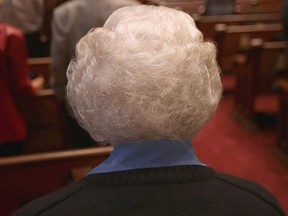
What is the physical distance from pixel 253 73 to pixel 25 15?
6.82ft

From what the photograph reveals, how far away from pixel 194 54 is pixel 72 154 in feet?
4.16

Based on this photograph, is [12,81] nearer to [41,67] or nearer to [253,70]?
[41,67]

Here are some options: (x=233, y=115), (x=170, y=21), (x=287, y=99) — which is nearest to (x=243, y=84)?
(x=233, y=115)

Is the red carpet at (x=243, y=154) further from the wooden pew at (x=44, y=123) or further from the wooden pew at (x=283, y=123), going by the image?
the wooden pew at (x=44, y=123)

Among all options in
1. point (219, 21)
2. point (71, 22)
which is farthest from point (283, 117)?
point (219, 21)

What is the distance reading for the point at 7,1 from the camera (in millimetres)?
3727

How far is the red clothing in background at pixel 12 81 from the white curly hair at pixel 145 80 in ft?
4.49

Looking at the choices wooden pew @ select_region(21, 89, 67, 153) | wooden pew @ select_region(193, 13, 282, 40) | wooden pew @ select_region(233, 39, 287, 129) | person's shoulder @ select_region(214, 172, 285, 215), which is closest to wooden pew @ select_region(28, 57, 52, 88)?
wooden pew @ select_region(21, 89, 67, 153)

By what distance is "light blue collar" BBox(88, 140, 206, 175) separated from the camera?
2.93 ft

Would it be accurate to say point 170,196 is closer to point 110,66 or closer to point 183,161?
point 183,161

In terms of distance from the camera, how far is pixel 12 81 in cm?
236

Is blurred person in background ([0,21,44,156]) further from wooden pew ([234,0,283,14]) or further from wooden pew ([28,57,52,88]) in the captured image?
wooden pew ([234,0,283,14])

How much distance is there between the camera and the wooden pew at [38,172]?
79.4 inches

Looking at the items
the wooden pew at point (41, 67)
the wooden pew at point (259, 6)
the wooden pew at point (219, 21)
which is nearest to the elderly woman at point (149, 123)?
the wooden pew at point (41, 67)
